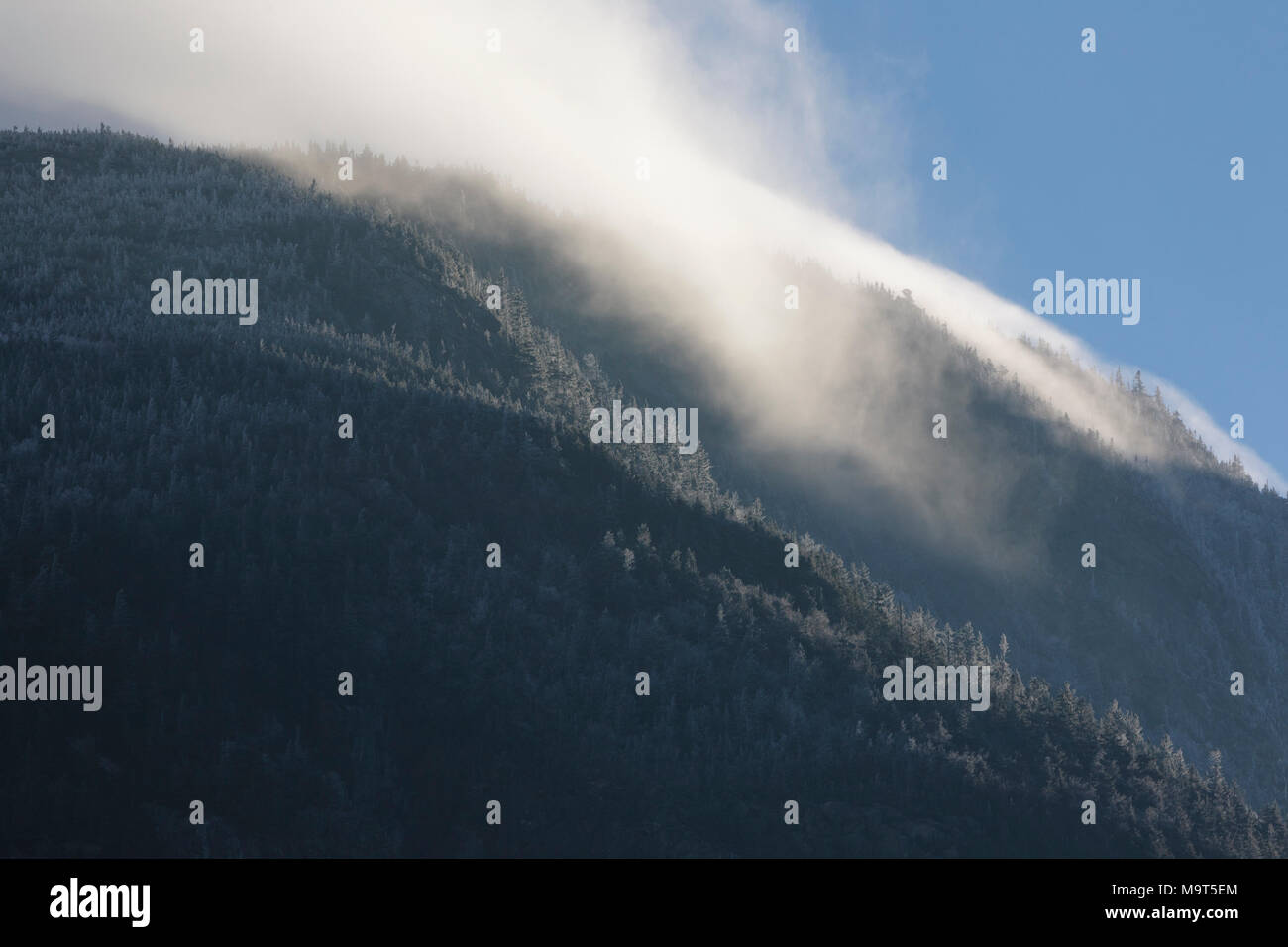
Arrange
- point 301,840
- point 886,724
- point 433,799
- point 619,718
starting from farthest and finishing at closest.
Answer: point 886,724, point 619,718, point 433,799, point 301,840

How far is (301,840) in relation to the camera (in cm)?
14025

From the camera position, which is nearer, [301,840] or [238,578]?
[301,840]

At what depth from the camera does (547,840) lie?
5817 inches

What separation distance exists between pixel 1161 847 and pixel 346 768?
8816 cm

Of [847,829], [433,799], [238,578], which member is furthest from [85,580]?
[847,829]

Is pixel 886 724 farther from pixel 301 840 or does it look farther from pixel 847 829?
pixel 301 840

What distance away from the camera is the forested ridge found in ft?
475

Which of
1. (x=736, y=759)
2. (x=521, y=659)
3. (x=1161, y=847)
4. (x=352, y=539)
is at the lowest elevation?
(x=1161, y=847)

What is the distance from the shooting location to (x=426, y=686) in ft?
538

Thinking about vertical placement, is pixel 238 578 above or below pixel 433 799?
above

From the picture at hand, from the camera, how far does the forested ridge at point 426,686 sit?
475 ft
